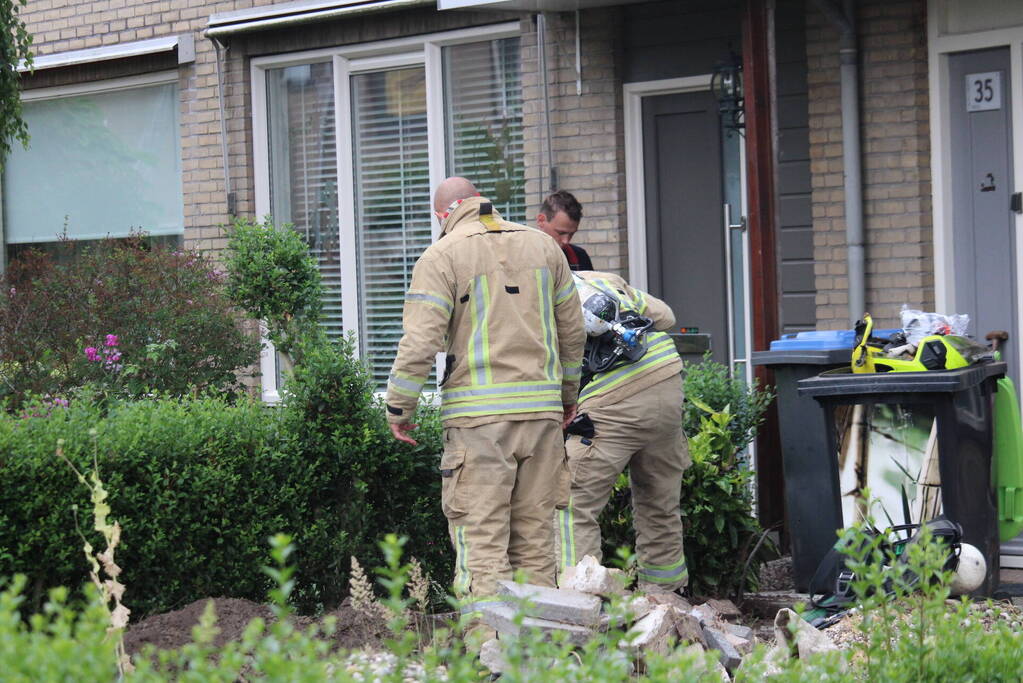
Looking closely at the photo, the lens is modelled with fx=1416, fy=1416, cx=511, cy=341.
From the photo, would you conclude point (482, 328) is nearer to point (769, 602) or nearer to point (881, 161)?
point (769, 602)

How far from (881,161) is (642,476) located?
262cm

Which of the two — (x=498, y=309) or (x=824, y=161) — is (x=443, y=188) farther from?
(x=824, y=161)

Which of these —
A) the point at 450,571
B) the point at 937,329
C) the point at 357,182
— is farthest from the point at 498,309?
the point at 357,182

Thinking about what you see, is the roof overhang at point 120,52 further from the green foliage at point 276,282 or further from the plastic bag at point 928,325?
the plastic bag at point 928,325

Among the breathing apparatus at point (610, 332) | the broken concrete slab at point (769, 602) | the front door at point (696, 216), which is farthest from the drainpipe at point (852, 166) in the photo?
the breathing apparatus at point (610, 332)

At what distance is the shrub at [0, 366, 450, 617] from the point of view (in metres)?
5.22

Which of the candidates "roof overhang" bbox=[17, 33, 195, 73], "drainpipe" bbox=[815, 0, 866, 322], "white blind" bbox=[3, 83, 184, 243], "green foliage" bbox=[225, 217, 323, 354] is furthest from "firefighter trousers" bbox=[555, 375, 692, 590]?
"white blind" bbox=[3, 83, 184, 243]

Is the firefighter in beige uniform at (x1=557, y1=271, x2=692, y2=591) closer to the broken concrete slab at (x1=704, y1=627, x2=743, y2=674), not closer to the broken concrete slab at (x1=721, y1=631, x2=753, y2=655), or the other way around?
the broken concrete slab at (x1=721, y1=631, x2=753, y2=655)

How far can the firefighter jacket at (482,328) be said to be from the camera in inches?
203

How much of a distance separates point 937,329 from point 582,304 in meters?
1.58


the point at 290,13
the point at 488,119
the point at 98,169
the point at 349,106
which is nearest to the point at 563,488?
the point at 488,119

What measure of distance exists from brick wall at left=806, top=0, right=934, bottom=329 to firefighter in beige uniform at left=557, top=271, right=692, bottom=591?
6.73 ft

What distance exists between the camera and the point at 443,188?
552cm

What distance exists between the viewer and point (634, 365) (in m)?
5.87
